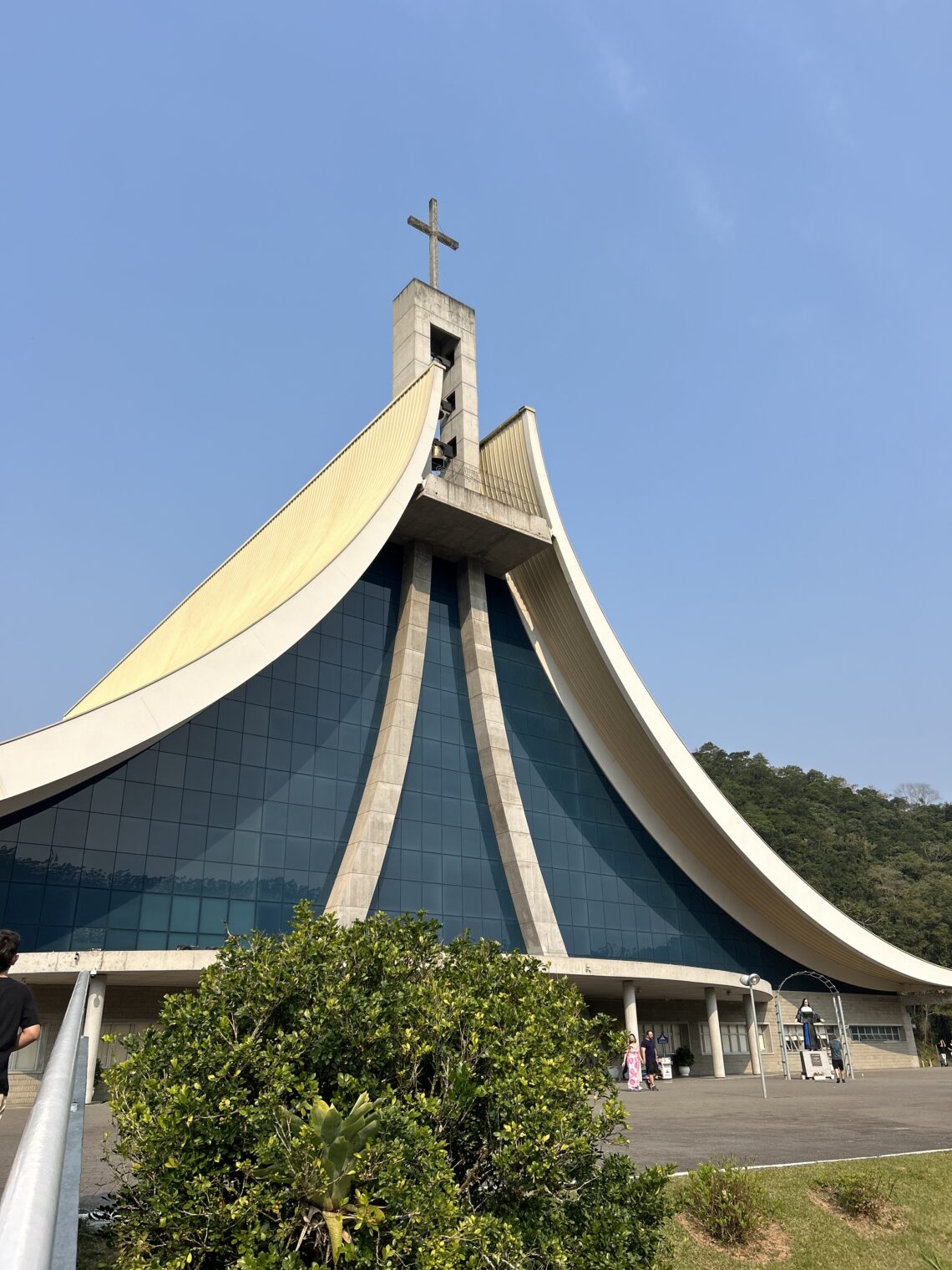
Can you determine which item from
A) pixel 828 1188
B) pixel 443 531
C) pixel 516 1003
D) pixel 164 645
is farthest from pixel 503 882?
pixel 516 1003

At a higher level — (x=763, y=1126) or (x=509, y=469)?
(x=509, y=469)

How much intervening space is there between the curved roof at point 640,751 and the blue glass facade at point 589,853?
18.2 inches

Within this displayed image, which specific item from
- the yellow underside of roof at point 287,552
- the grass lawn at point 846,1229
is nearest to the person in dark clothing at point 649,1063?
the grass lawn at point 846,1229

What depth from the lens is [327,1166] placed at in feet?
15.0

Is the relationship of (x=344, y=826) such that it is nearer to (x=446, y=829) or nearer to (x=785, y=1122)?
(x=446, y=829)

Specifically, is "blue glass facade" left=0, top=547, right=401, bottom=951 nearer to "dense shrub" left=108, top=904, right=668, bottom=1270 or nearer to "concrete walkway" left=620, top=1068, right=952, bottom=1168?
"concrete walkway" left=620, top=1068, right=952, bottom=1168

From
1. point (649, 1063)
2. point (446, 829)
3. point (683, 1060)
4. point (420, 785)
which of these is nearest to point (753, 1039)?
point (683, 1060)

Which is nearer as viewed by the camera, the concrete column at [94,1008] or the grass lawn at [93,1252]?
the grass lawn at [93,1252]

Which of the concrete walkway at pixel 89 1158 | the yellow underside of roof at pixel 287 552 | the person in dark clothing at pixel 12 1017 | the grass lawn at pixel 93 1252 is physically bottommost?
the grass lawn at pixel 93 1252

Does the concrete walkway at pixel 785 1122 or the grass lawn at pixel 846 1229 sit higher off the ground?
the concrete walkway at pixel 785 1122

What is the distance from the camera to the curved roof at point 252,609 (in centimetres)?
1648

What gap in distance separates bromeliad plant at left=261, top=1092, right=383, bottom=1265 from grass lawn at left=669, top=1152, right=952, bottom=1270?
2.78 m

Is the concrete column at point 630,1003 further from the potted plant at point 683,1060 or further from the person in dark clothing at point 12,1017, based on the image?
the person in dark clothing at point 12,1017

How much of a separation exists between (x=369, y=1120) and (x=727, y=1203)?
Result: 12.4ft
